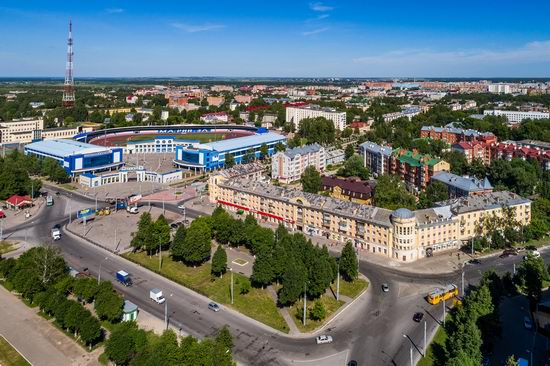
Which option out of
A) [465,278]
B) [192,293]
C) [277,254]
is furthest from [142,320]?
[465,278]

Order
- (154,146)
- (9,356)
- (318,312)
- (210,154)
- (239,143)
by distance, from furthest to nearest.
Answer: (154,146), (239,143), (210,154), (318,312), (9,356)

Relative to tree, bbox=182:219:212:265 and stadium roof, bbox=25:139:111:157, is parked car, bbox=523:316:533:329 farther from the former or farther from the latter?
stadium roof, bbox=25:139:111:157

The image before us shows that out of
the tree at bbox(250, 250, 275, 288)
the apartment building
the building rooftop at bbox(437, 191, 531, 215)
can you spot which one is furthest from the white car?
the apartment building

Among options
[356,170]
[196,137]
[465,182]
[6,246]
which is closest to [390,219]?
[465,182]

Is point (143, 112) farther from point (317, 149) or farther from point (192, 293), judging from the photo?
point (192, 293)

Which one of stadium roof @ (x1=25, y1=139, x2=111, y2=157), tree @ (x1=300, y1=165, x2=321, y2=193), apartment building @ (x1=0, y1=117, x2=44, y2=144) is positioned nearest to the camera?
tree @ (x1=300, y1=165, x2=321, y2=193)

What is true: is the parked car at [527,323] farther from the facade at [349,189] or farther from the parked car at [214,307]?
the facade at [349,189]

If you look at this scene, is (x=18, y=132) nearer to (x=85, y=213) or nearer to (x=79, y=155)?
(x=79, y=155)
